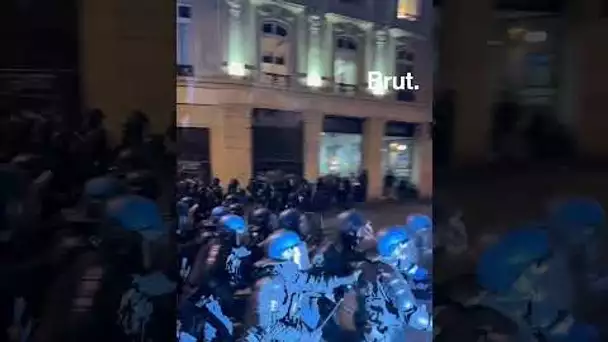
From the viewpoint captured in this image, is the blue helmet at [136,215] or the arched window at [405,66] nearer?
the arched window at [405,66]

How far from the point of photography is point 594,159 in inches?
71.2

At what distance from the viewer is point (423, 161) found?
1799mm

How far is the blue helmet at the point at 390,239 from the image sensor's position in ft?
5.75

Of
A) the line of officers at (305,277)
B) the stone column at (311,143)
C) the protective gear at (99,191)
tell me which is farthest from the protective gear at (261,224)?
the protective gear at (99,191)

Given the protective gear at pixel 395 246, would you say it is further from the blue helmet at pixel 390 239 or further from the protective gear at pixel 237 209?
the protective gear at pixel 237 209

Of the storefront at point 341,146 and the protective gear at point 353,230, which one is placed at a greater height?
the storefront at point 341,146

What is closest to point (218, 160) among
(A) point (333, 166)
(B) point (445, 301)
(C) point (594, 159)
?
(A) point (333, 166)

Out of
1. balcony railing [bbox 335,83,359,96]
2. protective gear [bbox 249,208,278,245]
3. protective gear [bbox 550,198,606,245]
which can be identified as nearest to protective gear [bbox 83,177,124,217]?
protective gear [bbox 249,208,278,245]

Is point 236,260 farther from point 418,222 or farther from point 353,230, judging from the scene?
point 418,222

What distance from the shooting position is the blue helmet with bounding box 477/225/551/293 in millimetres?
1846

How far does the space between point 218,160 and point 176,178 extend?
117mm

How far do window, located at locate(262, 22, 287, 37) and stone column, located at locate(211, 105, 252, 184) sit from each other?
0.58 feet

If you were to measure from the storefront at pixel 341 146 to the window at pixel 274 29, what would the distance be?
0.70 ft

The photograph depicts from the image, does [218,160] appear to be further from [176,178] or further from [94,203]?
[94,203]
